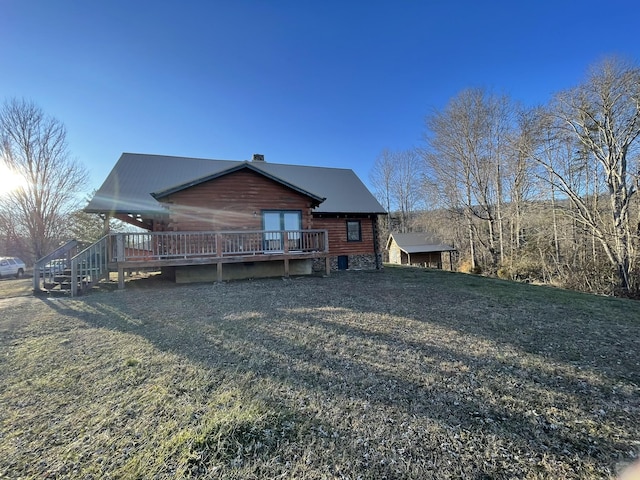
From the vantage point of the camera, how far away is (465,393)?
10.2 ft

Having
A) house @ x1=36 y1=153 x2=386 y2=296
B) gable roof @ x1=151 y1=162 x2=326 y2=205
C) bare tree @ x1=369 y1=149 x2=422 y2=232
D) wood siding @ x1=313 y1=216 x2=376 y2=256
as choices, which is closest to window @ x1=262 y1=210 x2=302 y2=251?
house @ x1=36 y1=153 x2=386 y2=296

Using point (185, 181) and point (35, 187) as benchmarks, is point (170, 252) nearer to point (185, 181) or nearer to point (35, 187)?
point (185, 181)

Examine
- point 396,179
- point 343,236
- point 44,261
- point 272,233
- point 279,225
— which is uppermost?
point 396,179

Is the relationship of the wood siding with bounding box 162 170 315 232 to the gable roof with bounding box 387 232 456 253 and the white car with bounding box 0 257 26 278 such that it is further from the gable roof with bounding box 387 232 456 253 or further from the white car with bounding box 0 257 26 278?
the gable roof with bounding box 387 232 456 253

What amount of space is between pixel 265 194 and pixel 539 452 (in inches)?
442

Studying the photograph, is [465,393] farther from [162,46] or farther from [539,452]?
[162,46]

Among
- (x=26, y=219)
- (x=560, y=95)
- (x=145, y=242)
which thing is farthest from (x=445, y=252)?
(x=26, y=219)

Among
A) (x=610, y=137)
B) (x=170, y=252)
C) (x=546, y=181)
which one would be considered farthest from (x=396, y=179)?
(x=170, y=252)

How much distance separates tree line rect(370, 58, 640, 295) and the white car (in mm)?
31370

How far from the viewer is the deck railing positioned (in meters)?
9.43

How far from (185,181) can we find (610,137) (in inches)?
757

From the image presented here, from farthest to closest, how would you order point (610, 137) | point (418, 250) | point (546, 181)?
Result: 1. point (418, 250)
2. point (546, 181)
3. point (610, 137)

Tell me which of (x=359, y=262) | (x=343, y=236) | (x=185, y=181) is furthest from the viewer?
(x=359, y=262)

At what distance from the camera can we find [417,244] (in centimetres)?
3397
